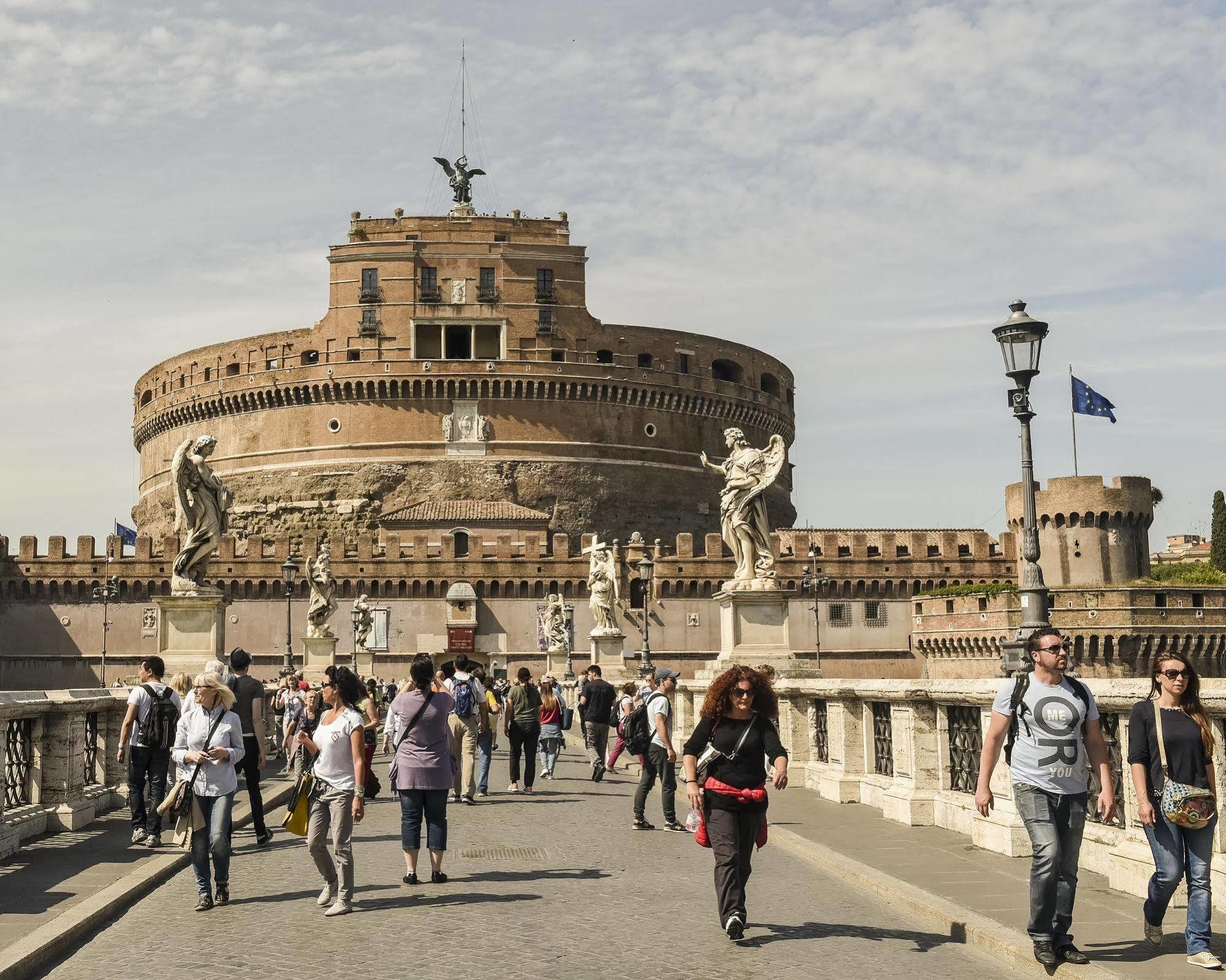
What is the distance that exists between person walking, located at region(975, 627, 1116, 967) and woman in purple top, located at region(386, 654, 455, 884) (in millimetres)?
3822

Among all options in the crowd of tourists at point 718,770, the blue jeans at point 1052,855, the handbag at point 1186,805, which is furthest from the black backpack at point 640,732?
the handbag at point 1186,805

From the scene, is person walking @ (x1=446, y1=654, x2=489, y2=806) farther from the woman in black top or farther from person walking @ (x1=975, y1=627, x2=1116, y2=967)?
person walking @ (x1=975, y1=627, x2=1116, y2=967)

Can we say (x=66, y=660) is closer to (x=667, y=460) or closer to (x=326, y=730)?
(x=667, y=460)

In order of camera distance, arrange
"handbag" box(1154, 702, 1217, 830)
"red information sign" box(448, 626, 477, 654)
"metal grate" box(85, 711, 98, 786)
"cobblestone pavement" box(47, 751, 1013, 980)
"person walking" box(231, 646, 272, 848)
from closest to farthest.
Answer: "handbag" box(1154, 702, 1217, 830) → "cobblestone pavement" box(47, 751, 1013, 980) → "person walking" box(231, 646, 272, 848) → "metal grate" box(85, 711, 98, 786) → "red information sign" box(448, 626, 477, 654)

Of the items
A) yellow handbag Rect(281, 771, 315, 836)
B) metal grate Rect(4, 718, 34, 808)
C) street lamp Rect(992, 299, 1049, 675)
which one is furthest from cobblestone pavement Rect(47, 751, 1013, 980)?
street lamp Rect(992, 299, 1049, 675)

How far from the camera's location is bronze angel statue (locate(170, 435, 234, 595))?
15.3 metres

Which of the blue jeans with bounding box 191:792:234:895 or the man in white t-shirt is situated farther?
the man in white t-shirt

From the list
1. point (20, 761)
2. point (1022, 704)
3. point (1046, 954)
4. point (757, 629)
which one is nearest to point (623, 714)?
point (757, 629)

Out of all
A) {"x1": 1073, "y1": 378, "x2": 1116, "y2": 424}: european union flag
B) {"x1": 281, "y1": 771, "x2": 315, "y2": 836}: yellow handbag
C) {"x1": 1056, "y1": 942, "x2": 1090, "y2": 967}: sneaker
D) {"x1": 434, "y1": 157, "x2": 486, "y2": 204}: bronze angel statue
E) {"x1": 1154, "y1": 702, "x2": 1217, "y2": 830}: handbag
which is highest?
{"x1": 434, "y1": 157, "x2": 486, "y2": 204}: bronze angel statue

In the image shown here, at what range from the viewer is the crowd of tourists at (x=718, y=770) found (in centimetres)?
630

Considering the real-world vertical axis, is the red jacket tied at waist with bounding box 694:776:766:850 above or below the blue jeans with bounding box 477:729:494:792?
above

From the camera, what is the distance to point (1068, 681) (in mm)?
6562

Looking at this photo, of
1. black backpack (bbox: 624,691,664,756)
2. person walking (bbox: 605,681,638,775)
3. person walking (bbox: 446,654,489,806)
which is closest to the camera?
black backpack (bbox: 624,691,664,756)

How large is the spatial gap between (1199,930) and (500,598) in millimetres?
55379
